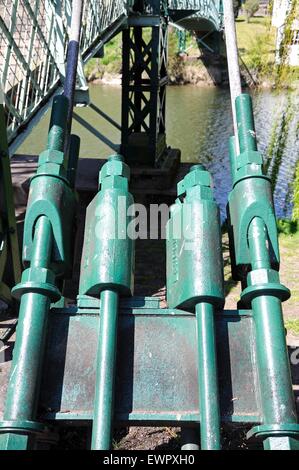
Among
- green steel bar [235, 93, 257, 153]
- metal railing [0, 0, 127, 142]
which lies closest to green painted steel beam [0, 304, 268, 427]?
green steel bar [235, 93, 257, 153]

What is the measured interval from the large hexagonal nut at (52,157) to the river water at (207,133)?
21.3ft

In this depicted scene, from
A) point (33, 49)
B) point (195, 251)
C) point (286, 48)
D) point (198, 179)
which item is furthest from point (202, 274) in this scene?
point (286, 48)

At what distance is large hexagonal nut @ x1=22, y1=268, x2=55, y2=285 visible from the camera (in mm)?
1984

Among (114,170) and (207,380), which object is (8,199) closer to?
(114,170)

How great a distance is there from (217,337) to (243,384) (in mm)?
193

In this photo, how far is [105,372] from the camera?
183cm

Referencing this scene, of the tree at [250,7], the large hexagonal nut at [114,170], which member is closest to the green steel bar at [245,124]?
the large hexagonal nut at [114,170]

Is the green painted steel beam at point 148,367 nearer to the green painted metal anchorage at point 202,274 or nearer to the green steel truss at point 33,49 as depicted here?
the green painted metal anchorage at point 202,274

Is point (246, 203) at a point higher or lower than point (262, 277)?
higher

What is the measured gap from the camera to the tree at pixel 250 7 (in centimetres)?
3734

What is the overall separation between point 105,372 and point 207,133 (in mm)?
17035


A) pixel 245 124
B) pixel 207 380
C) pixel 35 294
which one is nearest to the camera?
pixel 207 380

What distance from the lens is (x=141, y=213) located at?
8695 mm

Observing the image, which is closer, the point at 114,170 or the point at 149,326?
the point at 149,326
